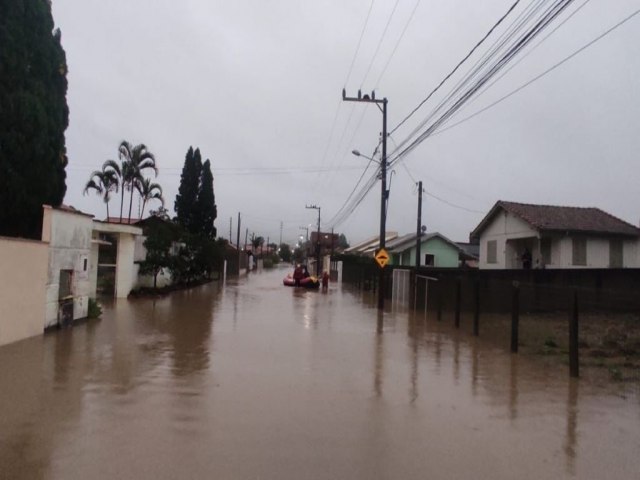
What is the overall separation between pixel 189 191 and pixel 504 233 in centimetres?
2644

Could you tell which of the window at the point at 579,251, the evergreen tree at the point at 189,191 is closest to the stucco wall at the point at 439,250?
the evergreen tree at the point at 189,191

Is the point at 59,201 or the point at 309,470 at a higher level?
the point at 59,201

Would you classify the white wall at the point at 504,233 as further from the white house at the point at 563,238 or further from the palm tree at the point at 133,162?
the palm tree at the point at 133,162

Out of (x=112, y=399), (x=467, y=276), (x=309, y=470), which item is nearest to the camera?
(x=309, y=470)

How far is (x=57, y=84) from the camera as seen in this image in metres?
16.0

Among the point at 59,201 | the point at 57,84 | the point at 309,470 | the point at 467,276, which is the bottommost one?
the point at 309,470

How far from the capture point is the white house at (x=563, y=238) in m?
25.3

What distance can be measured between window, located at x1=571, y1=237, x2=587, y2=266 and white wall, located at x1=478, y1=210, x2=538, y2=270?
1.85m

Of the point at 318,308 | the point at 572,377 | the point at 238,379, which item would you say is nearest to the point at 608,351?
the point at 572,377

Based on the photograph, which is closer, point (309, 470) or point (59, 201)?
point (309, 470)

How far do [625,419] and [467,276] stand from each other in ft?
44.3

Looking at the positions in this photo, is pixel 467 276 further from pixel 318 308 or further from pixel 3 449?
pixel 3 449

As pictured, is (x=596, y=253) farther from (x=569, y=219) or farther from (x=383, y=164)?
(x=383, y=164)

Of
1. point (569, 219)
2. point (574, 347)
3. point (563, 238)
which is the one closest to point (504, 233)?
point (569, 219)
